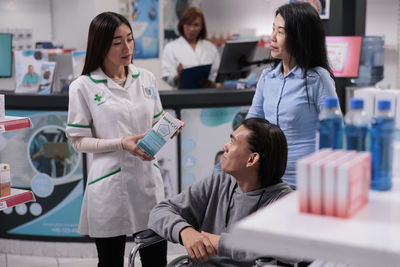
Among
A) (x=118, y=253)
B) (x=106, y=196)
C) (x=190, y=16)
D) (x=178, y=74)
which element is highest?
(x=190, y=16)

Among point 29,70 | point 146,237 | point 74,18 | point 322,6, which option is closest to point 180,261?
point 146,237

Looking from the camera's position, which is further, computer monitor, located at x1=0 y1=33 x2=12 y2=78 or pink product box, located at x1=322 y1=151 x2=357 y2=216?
computer monitor, located at x1=0 y1=33 x2=12 y2=78

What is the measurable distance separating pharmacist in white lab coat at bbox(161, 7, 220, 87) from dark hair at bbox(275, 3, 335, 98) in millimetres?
2804

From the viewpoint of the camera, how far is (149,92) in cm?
275

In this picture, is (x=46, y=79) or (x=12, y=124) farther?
(x=46, y=79)

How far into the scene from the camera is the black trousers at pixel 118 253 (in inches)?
103

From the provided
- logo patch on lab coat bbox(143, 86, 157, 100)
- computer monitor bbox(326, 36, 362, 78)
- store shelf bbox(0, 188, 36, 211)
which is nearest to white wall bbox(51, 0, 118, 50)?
computer monitor bbox(326, 36, 362, 78)

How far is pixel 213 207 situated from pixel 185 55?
11.2 feet

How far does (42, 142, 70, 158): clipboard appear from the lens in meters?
3.94

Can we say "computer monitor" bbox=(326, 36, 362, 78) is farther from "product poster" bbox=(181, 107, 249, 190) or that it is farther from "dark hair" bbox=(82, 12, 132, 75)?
"dark hair" bbox=(82, 12, 132, 75)

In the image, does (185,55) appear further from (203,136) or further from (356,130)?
(356,130)

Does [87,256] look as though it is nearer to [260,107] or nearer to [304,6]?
[260,107]

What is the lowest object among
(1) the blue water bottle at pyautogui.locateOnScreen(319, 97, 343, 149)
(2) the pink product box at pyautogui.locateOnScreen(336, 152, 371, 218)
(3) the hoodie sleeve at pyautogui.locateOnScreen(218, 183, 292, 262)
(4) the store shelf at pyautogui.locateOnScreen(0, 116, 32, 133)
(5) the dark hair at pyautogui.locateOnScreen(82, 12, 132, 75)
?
(3) the hoodie sleeve at pyautogui.locateOnScreen(218, 183, 292, 262)

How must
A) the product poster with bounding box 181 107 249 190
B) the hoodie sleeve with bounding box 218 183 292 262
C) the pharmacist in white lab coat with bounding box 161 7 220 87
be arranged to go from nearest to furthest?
1. the hoodie sleeve with bounding box 218 183 292 262
2. the product poster with bounding box 181 107 249 190
3. the pharmacist in white lab coat with bounding box 161 7 220 87
